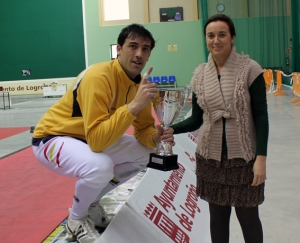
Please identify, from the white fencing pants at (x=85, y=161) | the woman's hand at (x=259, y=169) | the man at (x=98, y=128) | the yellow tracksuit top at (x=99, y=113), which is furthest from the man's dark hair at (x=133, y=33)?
the woman's hand at (x=259, y=169)

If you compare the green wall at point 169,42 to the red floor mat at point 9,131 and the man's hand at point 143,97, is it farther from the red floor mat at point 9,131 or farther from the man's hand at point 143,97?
the man's hand at point 143,97

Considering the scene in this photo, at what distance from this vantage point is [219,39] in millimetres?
1709

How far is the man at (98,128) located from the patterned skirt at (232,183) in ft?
1.61

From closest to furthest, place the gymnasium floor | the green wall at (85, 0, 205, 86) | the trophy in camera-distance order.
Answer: the trophy → the gymnasium floor → the green wall at (85, 0, 205, 86)

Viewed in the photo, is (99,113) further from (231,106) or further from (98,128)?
(231,106)

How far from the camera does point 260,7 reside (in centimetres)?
1633

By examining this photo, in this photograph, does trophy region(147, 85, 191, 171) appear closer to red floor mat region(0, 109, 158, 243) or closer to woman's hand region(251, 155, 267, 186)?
woman's hand region(251, 155, 267, 186)

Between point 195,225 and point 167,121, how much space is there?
76 cm

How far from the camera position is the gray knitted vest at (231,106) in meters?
1.69

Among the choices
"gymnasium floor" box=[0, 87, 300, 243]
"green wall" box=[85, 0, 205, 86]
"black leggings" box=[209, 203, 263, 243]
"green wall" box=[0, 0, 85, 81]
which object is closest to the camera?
"black leggings" box=[209, 203, 263, 243]

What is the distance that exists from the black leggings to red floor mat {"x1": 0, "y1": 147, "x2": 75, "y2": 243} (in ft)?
3.45

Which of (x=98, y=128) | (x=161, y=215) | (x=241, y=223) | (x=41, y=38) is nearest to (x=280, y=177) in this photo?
(x=161, y=215)

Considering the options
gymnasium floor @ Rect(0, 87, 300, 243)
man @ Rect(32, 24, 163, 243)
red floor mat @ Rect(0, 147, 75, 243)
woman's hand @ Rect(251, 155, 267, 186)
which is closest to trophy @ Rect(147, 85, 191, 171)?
man @ Rect(32, 24, 163, 243)

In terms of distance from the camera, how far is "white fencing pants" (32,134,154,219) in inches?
81.4
